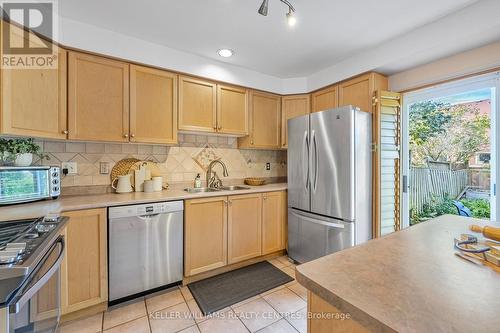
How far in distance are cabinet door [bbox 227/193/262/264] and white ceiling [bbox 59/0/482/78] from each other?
1.65m

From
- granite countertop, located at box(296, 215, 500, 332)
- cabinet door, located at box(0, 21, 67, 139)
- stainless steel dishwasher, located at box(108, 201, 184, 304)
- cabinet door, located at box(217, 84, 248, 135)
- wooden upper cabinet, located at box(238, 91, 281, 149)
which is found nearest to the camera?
granite countertop, located at box(296, 215, 500, 332)

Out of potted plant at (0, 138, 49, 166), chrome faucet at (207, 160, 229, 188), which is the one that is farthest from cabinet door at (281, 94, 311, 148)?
potted plant at (0, 138, 49, 166)

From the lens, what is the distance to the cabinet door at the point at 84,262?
64.6 inches

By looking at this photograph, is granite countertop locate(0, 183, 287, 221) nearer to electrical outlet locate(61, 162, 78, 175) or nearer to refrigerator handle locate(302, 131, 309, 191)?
electrical outlet locate(61, 162, 78, 175)

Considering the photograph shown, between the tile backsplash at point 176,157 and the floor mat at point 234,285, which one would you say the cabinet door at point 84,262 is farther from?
the floor mat at point 234,285

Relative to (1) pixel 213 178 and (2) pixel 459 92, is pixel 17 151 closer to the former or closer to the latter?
(1) pixel 213 178

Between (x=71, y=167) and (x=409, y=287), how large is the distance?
2.67 meters

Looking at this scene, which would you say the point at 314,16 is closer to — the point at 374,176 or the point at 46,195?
the point at 374,176

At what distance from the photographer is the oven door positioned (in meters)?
0.80

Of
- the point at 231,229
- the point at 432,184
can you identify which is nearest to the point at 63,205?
the point at 231,229

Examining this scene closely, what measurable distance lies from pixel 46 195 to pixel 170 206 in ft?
3.22

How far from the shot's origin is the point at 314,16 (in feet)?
5.98

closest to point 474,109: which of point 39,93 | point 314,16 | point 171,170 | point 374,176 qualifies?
point 374,176

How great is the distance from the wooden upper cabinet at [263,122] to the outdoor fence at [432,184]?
5.57ft
